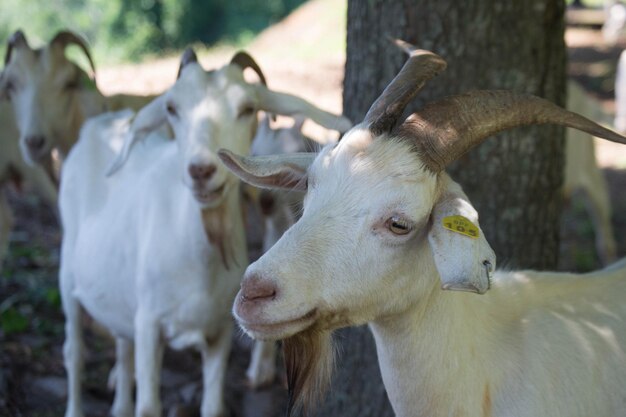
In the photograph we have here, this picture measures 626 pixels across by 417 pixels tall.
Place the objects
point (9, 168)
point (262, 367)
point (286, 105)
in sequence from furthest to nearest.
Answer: point (9, 168) < point (262, 367) < point (286, 105)

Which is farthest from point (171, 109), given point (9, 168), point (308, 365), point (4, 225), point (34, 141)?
point (4, 225)

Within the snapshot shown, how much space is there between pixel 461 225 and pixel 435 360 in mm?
593

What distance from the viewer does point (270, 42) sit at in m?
20.8

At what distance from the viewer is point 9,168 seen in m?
7.78

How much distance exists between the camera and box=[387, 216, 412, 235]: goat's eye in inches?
109

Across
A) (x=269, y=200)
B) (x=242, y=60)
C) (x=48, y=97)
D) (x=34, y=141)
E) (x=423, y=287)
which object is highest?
(x=242, y=60)

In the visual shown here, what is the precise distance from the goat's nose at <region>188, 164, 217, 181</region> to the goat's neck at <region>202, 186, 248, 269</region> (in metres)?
0.27

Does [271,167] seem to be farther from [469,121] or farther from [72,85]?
[72,85]

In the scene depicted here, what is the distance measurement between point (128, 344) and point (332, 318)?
296 cm

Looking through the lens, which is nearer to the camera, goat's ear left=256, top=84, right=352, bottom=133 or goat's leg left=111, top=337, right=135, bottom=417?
goat's ear left=256, top=84, right=352, bottom=133

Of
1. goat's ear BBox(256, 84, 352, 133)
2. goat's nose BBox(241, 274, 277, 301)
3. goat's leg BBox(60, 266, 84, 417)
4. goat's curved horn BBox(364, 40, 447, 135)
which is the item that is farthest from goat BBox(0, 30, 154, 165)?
goat's nose BBox(241, 274, 277, 301)

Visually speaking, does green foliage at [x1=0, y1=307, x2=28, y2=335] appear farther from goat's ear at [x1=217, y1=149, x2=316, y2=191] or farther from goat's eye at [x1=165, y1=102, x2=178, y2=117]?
goat's ear at [x1=217, y1=149, x2=316, y2=191]

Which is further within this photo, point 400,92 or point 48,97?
point 48,97

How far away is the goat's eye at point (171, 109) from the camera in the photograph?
4532mm
